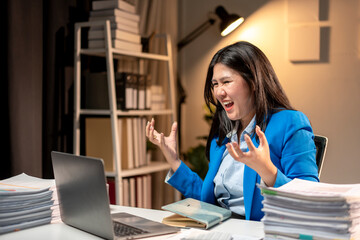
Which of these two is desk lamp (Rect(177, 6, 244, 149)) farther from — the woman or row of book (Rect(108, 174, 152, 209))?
the woman

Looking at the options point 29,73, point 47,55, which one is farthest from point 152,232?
point 47,55

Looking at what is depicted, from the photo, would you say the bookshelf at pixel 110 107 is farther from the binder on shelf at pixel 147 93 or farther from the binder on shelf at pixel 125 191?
the binder on shelf at pixel 147 93

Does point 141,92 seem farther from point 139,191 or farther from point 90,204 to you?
point 90,204

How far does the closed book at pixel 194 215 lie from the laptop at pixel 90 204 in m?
0.06

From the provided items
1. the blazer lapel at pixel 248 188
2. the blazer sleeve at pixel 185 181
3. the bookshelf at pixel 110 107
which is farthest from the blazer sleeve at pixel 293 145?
the bookshelf at pixel 110 107

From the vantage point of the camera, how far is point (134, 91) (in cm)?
313

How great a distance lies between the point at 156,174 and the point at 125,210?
201 cm

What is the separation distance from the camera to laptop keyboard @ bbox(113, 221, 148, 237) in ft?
4.44

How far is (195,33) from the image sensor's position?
12.9ft

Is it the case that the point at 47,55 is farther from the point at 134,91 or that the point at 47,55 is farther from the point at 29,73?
the point at 134,91

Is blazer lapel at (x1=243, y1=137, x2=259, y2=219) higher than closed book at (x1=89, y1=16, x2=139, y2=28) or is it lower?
lower

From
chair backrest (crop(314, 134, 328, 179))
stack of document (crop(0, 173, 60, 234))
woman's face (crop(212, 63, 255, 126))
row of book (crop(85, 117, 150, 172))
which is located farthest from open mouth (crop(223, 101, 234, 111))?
row of book (crop(85, 117, 150, 172))

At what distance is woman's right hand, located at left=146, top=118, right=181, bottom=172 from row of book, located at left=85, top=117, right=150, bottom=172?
3.79ft

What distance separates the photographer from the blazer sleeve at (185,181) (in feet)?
6.32
